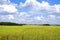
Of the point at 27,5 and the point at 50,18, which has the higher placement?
the point at 27,5

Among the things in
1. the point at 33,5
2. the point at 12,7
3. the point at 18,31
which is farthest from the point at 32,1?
the point at 18,31

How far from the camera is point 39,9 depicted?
4.08 metres

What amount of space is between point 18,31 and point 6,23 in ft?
1.13

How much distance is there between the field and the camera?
398cm

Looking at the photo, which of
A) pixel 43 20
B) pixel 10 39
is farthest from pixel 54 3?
pixel 10 39

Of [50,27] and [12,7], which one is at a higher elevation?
[12,7]

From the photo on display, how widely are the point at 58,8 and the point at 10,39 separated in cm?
127

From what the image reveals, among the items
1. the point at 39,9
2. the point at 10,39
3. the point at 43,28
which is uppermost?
the point at 39,9

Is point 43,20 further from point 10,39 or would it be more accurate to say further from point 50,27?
point 10,39

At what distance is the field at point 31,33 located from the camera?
3.98 meters

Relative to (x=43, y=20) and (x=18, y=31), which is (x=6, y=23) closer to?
(x=18, y=31)

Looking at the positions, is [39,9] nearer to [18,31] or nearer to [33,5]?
[33,5]

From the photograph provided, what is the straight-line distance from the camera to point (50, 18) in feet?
13.3

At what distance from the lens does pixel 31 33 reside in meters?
4.01
